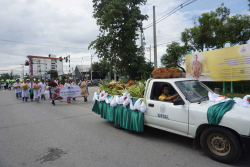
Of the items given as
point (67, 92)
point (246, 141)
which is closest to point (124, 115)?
point (246, 141)

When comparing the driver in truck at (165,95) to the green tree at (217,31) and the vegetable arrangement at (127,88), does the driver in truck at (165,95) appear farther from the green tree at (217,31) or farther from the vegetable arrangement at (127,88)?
the green tree at (217,31)

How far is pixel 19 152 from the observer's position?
4375mm

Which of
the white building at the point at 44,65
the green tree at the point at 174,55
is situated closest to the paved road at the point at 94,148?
the green tree at the point at 174,55

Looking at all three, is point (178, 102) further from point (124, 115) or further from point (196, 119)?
point (124, 115)

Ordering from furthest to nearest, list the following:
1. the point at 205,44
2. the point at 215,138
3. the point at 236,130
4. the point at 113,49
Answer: the point at 205,44, the point at 113,49, the point at 215,138, the point at 236,130

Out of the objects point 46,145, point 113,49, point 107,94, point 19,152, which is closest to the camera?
point 19,152

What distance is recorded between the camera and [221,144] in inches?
141

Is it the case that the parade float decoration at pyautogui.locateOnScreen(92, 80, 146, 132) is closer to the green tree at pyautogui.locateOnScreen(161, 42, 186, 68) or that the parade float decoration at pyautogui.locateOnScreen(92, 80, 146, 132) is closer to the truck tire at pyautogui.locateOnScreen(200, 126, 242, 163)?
the truck tire at pyautogui.locateOnScreen(200, 126, 242, 163)

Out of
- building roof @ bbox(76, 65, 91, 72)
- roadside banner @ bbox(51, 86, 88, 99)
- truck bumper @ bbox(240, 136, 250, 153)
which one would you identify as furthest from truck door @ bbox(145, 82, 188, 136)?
building roof @ bbox(76, 65, 91, 72)

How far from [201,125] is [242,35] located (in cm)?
2014

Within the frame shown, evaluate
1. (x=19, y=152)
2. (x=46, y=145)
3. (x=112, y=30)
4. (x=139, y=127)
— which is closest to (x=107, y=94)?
(x=139, y=127)

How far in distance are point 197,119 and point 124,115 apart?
244cm

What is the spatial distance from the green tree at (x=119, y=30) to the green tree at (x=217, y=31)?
7287mm

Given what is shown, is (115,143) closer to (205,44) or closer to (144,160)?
(144,160)
